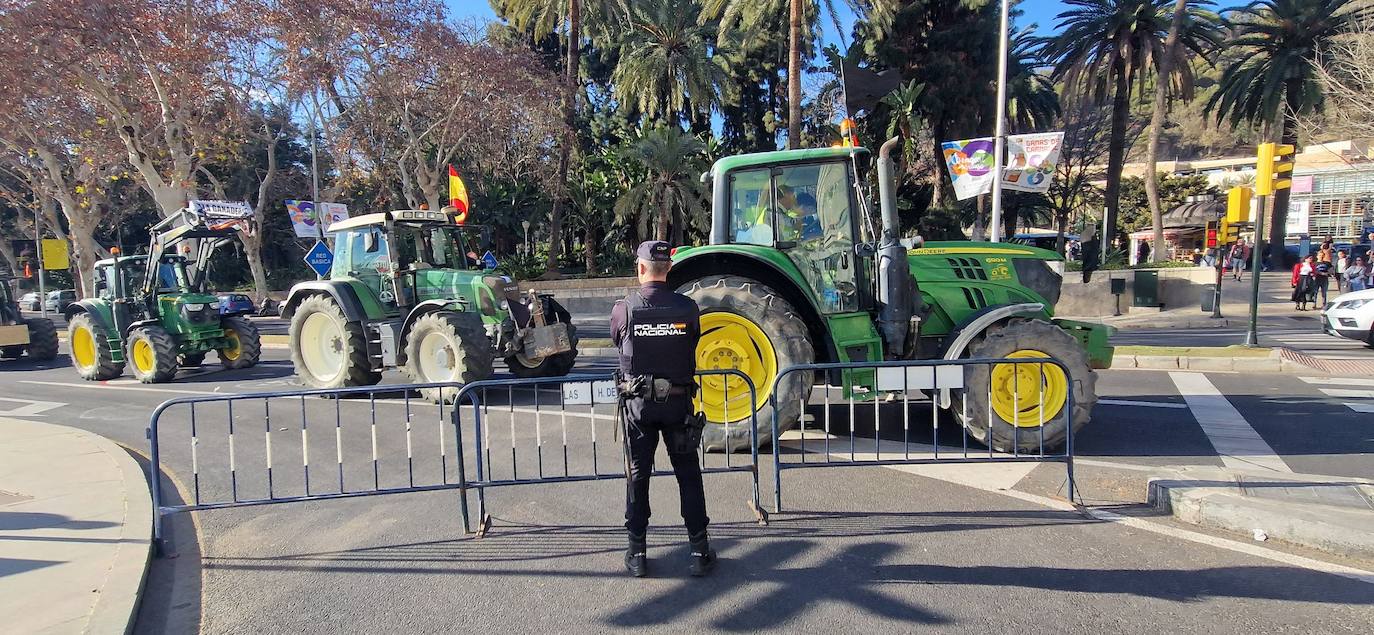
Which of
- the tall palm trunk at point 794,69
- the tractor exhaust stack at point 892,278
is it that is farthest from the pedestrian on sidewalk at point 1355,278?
the tractor exhaust stack at point 892,278

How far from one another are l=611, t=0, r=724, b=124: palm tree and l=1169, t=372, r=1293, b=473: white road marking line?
82.4 ft

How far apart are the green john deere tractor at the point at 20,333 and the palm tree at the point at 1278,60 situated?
36.8 m

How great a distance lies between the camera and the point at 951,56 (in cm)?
2953

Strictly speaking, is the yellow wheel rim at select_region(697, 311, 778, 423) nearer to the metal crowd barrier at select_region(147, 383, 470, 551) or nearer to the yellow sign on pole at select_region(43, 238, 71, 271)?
the metal crowd barrier at select_region(147, 383, 470, 551)

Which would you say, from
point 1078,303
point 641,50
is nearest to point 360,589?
point 1078,303

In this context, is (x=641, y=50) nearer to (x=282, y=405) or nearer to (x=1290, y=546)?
(x=282, y=405)

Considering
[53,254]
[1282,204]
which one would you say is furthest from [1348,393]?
[1282,204]

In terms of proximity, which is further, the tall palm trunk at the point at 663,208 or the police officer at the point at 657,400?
the tall palm trunk at the point at 663,208

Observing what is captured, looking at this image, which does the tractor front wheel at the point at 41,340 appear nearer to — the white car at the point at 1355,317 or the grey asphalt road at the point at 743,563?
the grey asphalt road at the point at 743,563

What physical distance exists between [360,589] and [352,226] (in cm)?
756

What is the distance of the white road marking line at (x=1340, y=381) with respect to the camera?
358 inches

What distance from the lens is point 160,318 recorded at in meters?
12.8

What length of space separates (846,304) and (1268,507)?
3.23 m

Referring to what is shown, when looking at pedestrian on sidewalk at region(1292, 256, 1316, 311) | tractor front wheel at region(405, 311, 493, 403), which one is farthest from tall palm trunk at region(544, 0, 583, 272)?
pedestrian on sidewalk at region(1292, 256, 1316, 311)
